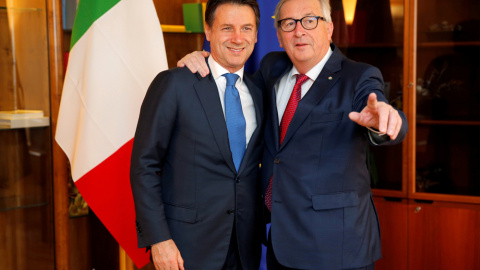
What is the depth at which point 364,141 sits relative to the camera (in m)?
1.91

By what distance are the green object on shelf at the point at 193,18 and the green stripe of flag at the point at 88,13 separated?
87cm

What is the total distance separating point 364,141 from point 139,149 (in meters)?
0.79

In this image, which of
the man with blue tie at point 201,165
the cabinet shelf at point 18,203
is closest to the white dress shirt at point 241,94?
the man with blue tie at point 201,165

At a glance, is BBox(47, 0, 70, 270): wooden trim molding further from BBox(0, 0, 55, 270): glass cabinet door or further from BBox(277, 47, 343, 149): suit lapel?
BBox(277, 47, 343, 149): suit lapel

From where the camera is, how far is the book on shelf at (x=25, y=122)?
2.54 metres

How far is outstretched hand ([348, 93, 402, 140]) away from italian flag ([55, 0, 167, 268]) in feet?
3.69

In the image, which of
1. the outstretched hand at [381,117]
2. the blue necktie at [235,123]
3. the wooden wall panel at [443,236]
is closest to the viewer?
the outstretched hand at [381,117]

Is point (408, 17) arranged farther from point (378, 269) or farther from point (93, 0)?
point (93, 0)

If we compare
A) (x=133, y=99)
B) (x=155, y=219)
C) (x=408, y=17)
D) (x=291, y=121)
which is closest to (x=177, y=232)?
(x=155, y=219)

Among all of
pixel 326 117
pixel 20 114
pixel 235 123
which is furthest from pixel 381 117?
pixel 20 114

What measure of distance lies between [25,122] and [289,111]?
1363 mm

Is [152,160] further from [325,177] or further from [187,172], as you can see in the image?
[325,177]

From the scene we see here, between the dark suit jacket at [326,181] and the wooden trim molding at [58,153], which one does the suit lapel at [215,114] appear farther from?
the wooden trim molding at [58,153]

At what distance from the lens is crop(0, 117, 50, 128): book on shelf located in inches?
100.0
